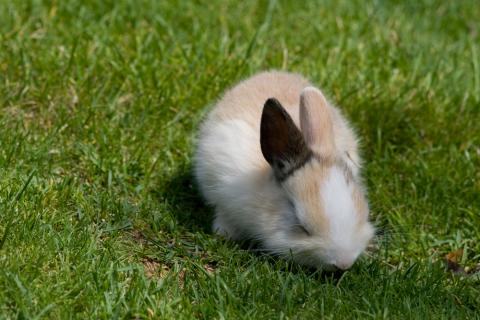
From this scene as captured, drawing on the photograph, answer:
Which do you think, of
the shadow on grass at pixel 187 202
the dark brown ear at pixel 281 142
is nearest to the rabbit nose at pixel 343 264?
the dark brown ear at pixel 281 142

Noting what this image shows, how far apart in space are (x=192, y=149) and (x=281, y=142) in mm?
1185

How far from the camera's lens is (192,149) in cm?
568

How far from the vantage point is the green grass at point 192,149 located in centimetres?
421

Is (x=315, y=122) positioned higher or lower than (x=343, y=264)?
higher

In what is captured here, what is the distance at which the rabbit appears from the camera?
174 inches

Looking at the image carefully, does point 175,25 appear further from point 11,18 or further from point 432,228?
point 432,228

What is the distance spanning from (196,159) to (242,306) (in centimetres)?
138

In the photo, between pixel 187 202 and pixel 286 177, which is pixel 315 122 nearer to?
pixel 286 177

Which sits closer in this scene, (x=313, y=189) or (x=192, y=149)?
(x=313, y=189)

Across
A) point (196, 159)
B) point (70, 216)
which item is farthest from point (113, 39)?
point (70, 216)

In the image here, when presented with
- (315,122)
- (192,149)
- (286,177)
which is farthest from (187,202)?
(315,122)

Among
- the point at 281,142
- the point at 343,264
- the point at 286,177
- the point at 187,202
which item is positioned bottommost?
the point at 187,202

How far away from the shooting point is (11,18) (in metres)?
6.42

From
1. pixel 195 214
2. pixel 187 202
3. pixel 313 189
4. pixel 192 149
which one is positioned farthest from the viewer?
pixel 192 149
